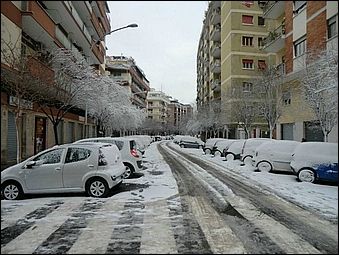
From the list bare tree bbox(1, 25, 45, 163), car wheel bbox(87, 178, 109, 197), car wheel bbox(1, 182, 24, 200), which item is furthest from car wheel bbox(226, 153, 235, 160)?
car wheel bbox(1, 182, 24, 200)

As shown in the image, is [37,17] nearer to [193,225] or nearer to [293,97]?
[193,225]

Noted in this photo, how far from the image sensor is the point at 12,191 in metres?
8.85

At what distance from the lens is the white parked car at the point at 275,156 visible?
46.8ft

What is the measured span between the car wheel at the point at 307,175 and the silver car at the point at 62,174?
656 centimetres

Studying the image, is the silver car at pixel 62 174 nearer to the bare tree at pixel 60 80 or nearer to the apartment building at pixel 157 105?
the bare tree at pixel 60 80

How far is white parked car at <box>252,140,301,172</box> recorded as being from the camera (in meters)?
14.3

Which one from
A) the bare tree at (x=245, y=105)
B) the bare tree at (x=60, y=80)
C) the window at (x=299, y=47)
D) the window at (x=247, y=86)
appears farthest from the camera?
the window at (x=247, y=86)

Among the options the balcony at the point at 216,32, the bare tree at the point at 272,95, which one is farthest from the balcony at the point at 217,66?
the bare tree at the point at 272,95

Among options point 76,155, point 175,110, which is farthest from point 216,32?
point 175,110

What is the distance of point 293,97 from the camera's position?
70.4 feet

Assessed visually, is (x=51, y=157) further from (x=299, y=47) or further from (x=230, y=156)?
(x=299, y=47)

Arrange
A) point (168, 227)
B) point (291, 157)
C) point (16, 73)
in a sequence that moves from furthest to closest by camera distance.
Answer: point (291, 157), point (16, 73), point (168, 227)

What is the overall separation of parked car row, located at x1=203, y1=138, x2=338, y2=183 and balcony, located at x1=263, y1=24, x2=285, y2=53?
865 centimetres

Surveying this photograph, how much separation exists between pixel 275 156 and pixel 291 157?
735mm
